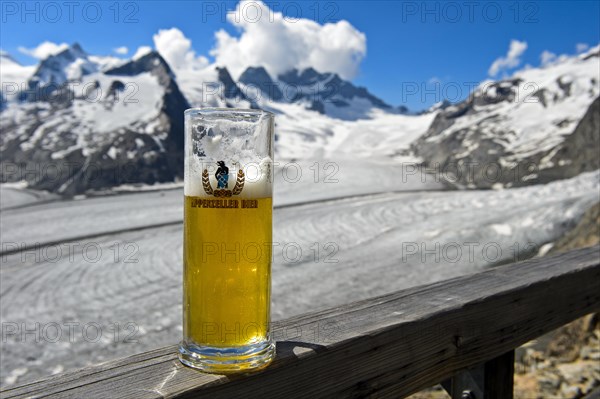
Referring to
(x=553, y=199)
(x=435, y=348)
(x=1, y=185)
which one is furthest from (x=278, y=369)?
(x=1, y=185)

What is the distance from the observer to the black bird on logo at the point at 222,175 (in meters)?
0.80

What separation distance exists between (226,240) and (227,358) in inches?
7.0

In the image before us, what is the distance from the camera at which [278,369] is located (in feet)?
2.63

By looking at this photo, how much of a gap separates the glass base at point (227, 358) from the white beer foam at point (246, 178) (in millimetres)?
234

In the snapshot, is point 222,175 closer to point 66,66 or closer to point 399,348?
point 399,348

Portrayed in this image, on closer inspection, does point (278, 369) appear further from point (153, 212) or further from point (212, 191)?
point (153, 212)

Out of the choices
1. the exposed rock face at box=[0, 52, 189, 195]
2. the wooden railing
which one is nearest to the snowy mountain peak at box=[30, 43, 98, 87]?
the exposed rock face at box=[0, 52, 189, 195]

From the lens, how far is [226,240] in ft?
2.60

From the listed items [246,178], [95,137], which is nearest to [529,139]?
[95,137]

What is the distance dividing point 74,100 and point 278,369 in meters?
36.8

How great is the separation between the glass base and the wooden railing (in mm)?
15

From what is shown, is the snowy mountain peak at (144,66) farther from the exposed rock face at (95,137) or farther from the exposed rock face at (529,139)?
the exposed rock face at (529,139)

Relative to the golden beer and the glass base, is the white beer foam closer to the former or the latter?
the golden beer

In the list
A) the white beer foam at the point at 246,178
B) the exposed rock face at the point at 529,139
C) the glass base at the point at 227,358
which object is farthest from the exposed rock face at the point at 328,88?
the glass base at the point at 227,358
